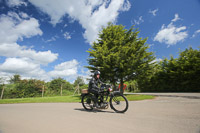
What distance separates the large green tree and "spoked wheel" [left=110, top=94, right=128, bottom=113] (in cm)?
697

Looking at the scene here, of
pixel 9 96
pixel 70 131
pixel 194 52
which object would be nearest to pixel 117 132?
pixel 70 131

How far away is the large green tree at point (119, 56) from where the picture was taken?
1148cm

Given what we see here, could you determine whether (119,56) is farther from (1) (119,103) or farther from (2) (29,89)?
(2) (29,89)

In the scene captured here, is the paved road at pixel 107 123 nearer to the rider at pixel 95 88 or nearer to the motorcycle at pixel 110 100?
the motorcycle at pixel 110 100

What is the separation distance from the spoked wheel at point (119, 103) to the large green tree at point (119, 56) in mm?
6974

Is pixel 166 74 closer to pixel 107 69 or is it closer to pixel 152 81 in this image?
pixel 152 81

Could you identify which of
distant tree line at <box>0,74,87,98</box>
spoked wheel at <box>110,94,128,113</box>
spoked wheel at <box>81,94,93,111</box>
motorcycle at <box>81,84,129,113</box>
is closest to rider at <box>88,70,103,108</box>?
motorcycle at <box>81,84,129,113</box>

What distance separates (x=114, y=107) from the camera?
4355 millimetres

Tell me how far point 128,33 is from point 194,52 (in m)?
13.2

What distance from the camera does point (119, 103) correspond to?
4289 mm

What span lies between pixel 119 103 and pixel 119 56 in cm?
796

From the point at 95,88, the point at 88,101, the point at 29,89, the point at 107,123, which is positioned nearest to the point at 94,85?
the point at 95,88

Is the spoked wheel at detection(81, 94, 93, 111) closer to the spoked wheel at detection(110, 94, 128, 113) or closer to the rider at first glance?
the rider

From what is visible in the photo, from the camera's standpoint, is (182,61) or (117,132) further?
(182,61)
